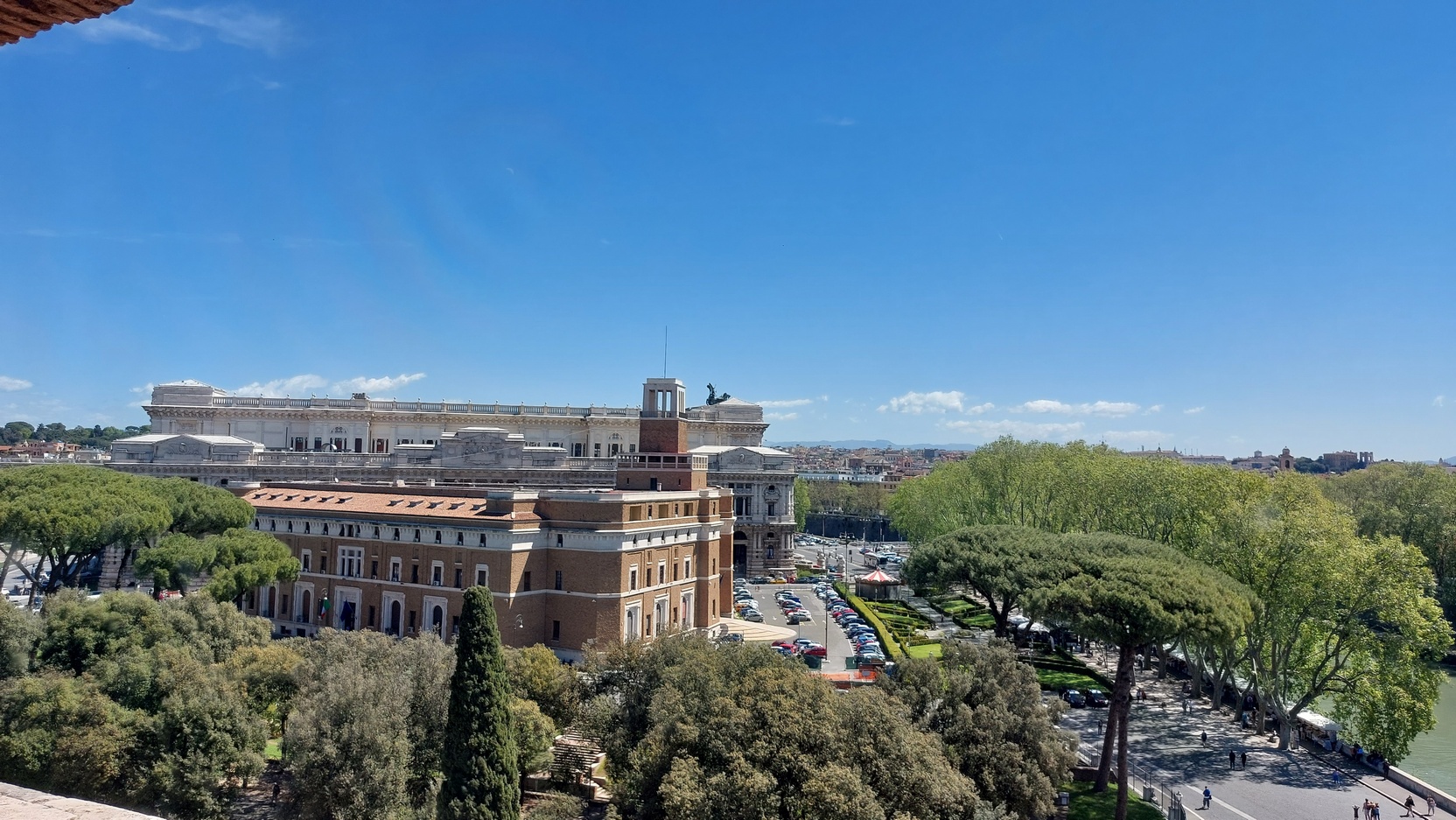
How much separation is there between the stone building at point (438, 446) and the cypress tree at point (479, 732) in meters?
35.6

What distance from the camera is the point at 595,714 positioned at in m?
24.1

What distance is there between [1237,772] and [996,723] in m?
13.8

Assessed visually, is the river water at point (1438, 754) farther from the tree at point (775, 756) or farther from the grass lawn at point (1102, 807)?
the tree at point (775, 756)

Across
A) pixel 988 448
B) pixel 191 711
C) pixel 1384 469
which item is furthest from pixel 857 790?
pixel 1384 469

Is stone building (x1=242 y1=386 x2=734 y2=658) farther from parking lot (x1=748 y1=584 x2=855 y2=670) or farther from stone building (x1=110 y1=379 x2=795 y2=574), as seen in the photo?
stone building (x1=110 y1=379 x2=795 y2=574)

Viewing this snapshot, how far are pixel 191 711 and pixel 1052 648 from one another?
135ft

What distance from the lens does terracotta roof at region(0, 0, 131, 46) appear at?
4926 mm

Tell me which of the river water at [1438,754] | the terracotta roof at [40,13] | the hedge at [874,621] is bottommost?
the river water at [1438,754]

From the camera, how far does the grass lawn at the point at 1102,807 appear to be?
87.4ft

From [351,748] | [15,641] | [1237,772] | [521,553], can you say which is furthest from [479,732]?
[1237,772]

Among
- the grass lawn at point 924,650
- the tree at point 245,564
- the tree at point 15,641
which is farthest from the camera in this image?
the grass lawn at point 924,650

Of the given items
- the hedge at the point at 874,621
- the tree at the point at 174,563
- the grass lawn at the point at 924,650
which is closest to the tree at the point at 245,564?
the tree at the point at 174,563

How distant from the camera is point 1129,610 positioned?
2781 cm

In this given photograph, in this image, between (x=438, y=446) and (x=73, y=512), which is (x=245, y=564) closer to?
(x=73, y=512)
